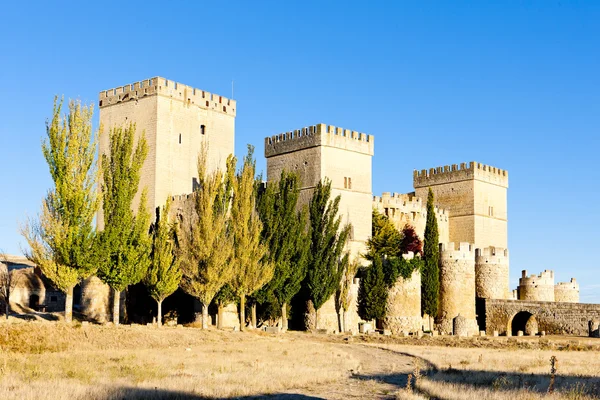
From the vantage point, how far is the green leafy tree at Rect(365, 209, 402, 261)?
36625mm

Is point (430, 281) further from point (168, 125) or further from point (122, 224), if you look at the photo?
point (122, 224)

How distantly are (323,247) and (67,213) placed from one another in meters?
11.9

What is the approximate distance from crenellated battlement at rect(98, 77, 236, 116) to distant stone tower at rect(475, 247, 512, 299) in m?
15.6

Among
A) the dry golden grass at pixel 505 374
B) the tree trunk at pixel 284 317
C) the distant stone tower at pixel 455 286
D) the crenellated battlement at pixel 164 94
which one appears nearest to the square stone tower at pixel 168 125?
the crenellated battlement at pixel 164 94

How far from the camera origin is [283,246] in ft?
107

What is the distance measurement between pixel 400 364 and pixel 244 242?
36.0ft

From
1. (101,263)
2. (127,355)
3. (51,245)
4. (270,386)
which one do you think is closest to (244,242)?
(101,263)

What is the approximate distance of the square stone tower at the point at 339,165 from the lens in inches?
1409

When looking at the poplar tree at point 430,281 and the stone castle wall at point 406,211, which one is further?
the stone castle wall at point 406,211

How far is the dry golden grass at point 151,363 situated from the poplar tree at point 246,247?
2.53 metres

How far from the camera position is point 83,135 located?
27.0 meters

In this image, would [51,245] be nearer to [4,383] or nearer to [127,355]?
[127,355]

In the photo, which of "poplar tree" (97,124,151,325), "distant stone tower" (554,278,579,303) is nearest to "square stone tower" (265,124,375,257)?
"poplar tree" (97,124,151,325)

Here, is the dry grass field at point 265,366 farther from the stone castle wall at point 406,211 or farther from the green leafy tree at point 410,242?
the stone castle wall at point 406,211
